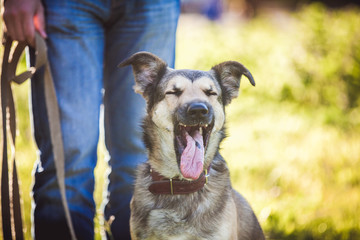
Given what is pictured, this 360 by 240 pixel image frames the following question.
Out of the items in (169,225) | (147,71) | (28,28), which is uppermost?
(28,28)

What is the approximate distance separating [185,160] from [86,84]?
2.76ft

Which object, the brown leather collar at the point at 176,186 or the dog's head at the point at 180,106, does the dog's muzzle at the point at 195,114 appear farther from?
the brown leather collar at the point at 176,186

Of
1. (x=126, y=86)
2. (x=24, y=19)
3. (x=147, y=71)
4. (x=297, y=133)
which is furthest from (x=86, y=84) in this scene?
(x=297, y=133)

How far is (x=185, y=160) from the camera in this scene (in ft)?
7.65

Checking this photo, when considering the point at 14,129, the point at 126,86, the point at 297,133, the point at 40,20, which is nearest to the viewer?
the point at 40,20

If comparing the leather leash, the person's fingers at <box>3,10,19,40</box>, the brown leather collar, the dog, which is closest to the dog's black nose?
the dog

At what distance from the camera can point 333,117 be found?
243 inches

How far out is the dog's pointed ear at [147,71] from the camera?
8.55ft

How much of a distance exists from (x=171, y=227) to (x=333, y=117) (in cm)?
456

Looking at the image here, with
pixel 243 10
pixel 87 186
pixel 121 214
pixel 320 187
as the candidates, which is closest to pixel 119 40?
pixel 87 186

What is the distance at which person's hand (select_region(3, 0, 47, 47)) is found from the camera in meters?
2.35

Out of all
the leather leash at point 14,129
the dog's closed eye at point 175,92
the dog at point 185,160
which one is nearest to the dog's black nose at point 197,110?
the dog at point 185,160

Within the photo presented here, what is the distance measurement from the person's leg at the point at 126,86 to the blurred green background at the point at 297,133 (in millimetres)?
581

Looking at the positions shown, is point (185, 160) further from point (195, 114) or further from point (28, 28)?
point (28, 28)
